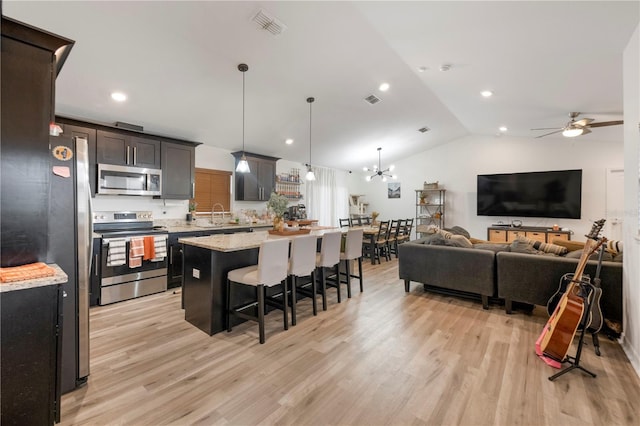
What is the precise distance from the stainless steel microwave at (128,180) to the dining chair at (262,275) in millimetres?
2374

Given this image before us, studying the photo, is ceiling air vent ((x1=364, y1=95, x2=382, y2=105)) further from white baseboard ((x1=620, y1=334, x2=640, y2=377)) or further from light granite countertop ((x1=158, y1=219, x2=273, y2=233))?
white baseboard ((x1=620, y1=334, x2=640, y2=377))

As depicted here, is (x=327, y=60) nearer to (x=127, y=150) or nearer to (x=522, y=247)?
(x=127, y=150)

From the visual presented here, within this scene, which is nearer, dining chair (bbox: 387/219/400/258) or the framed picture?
dining chair (bbox: 387/219/400/258)

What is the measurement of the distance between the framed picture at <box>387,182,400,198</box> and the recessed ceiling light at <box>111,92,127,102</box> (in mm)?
7088

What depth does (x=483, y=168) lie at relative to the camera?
24.1 ft

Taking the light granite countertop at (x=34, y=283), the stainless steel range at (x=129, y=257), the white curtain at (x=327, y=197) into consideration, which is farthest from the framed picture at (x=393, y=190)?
the light granite countertop at (x=34, y=283)

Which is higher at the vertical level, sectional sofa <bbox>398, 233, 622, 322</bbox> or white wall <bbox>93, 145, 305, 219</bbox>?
white wall <bbox>93, 145, 305, 219</bbox>

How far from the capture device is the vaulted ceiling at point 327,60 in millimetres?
2408

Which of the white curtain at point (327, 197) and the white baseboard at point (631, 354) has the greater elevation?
the white curtain at point (327, 197)

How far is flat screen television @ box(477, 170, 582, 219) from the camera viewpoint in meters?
6.12

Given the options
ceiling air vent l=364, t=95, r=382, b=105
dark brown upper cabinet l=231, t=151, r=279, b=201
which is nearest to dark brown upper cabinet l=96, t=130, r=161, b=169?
dark brown upper cabinet l=231, t=151, r=279, b=201

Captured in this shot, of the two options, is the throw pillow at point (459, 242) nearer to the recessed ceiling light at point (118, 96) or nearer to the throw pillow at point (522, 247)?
the throw pillow at point (522, 247)

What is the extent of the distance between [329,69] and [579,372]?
3.92m

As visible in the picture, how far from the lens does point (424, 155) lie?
27.2 ft
